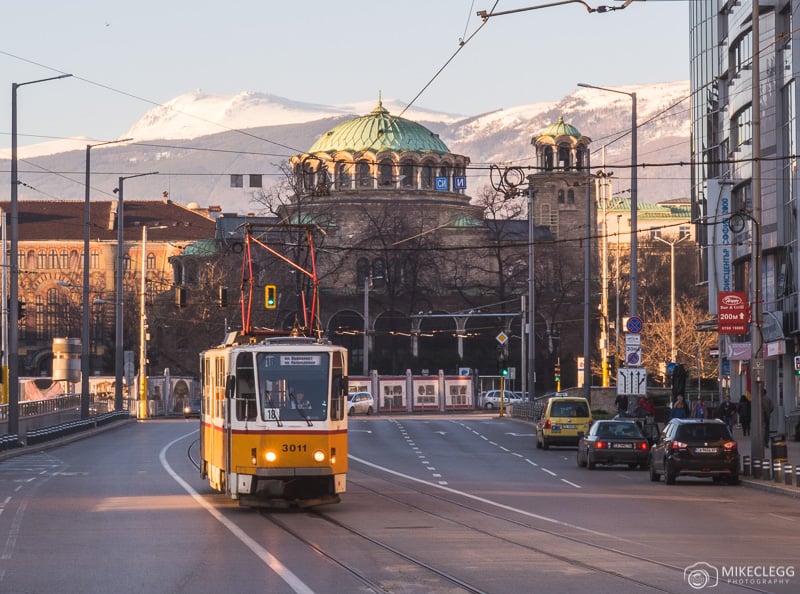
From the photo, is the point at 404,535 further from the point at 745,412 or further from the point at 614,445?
the point at 745,412

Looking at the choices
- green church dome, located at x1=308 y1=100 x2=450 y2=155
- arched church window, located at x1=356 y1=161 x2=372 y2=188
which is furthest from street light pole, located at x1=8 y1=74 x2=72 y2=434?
arched church window, located at x1=356 y1=161 x2=372 y2=188

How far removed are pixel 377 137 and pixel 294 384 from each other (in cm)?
10866

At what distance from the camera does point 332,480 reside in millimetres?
23172

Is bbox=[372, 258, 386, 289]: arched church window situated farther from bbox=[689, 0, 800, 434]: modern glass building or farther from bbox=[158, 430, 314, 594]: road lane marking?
bbox=[158, 430, 314, 594]: road lane marking

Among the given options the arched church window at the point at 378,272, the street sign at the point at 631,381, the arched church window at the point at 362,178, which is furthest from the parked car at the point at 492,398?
the street sign at the point at 631,381

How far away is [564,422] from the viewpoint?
4788 centimetres

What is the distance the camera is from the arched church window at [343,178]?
12888 centimetres

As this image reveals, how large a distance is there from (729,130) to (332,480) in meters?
44.0

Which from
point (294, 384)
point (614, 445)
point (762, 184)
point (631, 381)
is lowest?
point (614, 445)

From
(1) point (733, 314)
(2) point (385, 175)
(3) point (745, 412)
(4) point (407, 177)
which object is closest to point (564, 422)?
(3) point (745, 412)

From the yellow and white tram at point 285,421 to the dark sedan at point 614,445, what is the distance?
14.7 metres

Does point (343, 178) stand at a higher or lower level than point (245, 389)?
higher

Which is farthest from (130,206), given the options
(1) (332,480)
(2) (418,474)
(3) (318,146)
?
(1) (332,480)

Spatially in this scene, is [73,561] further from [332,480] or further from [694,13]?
[694,13]
